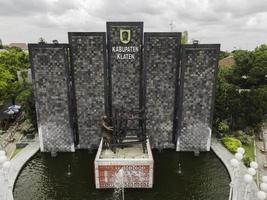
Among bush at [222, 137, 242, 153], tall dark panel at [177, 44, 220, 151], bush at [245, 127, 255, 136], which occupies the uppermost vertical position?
tall dark panel at [177, 44, 220, 151]

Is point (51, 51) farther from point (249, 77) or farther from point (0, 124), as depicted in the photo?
point (249, 77)

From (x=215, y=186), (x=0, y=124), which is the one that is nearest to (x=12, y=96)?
(x=0, y=124)

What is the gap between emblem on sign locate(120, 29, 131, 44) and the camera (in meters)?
27.4

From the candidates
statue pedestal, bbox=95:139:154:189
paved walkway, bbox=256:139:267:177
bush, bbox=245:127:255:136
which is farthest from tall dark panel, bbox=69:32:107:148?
bush, bbox=245:127:255:136

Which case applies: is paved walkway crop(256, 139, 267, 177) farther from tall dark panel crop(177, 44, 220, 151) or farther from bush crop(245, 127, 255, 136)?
tall dark panel crop(177, 44, 220, 151)

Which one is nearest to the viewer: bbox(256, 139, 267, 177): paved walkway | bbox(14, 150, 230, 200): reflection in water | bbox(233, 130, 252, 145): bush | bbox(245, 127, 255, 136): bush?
bbox(14, 150, 230, 200): reflection in water

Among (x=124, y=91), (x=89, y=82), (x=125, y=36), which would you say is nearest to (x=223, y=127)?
(x=124, y=91)

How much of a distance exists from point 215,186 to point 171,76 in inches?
485

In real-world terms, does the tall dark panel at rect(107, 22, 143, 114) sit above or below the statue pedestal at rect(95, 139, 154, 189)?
above

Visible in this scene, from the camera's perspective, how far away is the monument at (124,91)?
1086 inches

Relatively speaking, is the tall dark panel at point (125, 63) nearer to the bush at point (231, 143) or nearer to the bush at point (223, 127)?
the bush at point (223, 127)

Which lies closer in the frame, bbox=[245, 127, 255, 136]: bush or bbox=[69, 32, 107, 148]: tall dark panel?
bbox=[69, 32, 107, 148]: tall dark panel

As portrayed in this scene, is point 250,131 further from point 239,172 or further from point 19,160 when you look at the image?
point 19,160

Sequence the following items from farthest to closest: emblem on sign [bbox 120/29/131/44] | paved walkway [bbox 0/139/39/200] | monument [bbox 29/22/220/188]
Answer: monument [bbox 29/22/220/188] < emblem on sign [bbox 120/29/131/44] < paved walkway [bbox 0/139/39/200]
